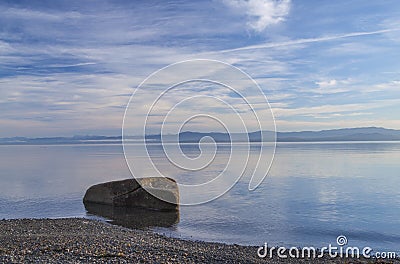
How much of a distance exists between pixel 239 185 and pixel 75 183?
13.1m

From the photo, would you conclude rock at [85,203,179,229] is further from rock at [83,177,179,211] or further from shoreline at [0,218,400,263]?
shoreline at [0,218,400,263]

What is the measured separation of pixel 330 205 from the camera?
964 inches

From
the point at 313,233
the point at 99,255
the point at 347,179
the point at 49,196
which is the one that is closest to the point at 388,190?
the point at 347,179

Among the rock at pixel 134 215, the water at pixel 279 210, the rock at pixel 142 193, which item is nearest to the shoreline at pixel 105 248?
the rock at pixel 134 215

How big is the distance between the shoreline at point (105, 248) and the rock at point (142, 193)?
468 centimetres

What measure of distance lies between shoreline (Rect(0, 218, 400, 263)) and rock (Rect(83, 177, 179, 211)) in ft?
15.3

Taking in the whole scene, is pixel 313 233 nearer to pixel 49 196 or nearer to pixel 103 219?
pixel 103 219

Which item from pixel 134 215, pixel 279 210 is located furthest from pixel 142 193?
pixel 279 210

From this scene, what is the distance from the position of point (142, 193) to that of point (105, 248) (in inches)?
401

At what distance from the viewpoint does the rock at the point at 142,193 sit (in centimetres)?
2170

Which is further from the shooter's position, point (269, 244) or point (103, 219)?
point (103, 219)

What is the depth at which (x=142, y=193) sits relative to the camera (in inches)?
864

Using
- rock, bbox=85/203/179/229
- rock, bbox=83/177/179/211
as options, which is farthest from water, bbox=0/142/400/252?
rock, bbox=83/177/179/211

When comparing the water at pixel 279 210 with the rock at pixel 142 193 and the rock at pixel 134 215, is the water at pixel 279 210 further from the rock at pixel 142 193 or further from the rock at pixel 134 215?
the rock at pixel 142 193
